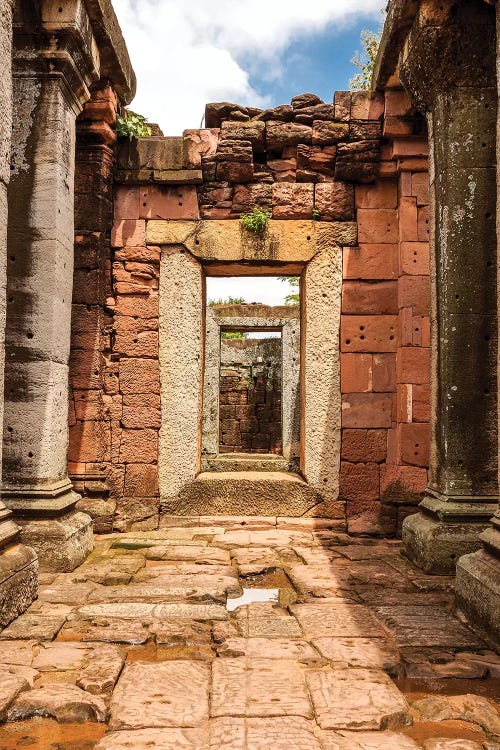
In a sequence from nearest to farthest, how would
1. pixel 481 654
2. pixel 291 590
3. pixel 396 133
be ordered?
pixel 481 654 < pixel 291 590 < pixel 396 133

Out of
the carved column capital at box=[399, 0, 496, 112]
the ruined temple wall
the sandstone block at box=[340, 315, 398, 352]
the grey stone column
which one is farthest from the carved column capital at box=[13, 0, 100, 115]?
the sandstone block at box=[340, 315, 398, 352]

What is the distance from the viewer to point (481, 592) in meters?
3.52

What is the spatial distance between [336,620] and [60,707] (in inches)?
68.2

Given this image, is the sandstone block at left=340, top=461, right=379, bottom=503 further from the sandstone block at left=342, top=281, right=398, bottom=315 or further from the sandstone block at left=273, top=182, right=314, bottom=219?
the sandstone block at left=273, top=182, right=314, bottom=219

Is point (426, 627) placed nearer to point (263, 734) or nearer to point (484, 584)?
point (484, 584)

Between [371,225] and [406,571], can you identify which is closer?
[406,571]

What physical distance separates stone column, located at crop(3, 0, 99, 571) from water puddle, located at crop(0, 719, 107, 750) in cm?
231

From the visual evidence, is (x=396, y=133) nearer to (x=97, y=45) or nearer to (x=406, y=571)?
(x=97, y=45)

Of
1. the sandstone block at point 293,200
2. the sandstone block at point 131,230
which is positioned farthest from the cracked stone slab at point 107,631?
the sandstone block at point 293,200

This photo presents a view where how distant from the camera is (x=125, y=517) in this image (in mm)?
6508

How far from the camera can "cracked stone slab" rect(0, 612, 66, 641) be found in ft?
11.1

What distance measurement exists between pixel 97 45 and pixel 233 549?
186 inches

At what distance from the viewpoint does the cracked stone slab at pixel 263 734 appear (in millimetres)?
2311

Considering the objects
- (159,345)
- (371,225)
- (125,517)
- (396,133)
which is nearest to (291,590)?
(125,517)
